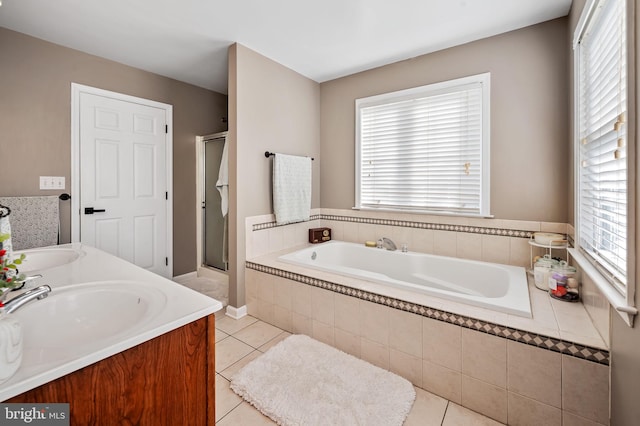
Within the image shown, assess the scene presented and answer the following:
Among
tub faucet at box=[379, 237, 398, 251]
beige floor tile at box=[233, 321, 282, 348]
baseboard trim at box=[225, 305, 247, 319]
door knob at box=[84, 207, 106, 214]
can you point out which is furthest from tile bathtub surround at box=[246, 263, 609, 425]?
door knob at box=[84, 207, 106, 214]

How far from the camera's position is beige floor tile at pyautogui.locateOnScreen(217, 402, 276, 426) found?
148 centimetres

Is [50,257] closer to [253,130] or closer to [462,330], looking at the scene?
[253,130]

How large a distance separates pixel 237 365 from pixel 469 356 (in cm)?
141

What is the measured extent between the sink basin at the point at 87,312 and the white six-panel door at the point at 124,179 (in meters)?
2.09

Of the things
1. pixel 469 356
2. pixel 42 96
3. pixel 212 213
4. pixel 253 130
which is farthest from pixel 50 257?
pixel 469 356

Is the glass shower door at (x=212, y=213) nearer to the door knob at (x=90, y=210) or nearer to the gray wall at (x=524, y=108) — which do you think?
the door knob at (x=90, y=210)

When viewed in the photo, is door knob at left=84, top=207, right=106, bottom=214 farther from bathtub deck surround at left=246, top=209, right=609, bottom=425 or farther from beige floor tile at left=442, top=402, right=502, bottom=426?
beige floor tile at left=442, top=402, right=502, bottom=426

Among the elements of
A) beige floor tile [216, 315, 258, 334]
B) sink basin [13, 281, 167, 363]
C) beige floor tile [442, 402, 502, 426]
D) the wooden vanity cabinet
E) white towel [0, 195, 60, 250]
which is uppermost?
white towel [0, 195, 60, 250]

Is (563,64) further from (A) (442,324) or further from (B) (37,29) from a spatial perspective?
(B) (37,29)

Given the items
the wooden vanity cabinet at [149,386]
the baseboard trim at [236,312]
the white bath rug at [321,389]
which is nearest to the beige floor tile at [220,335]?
the baseboard trim at [236,312]

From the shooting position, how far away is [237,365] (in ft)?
6.36

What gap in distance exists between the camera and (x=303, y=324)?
227 cm

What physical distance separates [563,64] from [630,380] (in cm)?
215

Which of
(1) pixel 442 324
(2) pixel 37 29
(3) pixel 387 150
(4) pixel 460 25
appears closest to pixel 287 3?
(4) pixel 460 25
